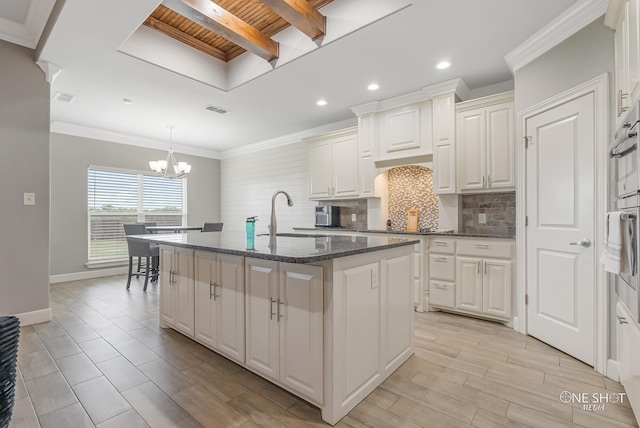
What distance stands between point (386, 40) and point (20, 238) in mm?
4079

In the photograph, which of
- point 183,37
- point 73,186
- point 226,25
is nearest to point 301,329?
point 226,25

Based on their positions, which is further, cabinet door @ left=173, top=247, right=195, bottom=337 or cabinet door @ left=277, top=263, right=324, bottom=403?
cabinet door @ left=173, top=247, right=195, bottom=337

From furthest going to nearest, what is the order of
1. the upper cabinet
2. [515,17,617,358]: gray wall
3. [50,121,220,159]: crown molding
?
[50,121,220,159]: crown molding
[515,17,617,358]: gray wall
the upper cabinet

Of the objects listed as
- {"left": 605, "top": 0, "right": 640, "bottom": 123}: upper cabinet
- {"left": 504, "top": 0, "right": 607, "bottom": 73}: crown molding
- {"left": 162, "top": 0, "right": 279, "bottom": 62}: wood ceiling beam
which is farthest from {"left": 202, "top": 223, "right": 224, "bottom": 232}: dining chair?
{"left": 605, "top": 0, "right": 640, "bottom": 123}: upper cabinet

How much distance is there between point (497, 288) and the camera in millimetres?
3104

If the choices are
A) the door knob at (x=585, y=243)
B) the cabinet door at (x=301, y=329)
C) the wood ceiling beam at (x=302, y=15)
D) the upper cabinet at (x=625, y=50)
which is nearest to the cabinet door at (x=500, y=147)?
the door knob at (x=585, y=243)

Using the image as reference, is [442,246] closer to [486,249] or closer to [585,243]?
[486,249]

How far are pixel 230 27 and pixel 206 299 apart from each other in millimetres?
2375

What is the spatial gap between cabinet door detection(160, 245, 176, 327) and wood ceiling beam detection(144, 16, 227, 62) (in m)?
2.23

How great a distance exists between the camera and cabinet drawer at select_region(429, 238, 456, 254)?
3.40m

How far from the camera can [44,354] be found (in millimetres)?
2416

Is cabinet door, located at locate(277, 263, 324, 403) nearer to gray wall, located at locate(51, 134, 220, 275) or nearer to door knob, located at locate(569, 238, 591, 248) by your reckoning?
door knob, located at locate(569, 238, 591, 248)

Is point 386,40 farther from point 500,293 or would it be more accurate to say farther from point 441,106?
point 500,293

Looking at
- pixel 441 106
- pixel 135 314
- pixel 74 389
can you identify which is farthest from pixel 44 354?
pixel 441 106
